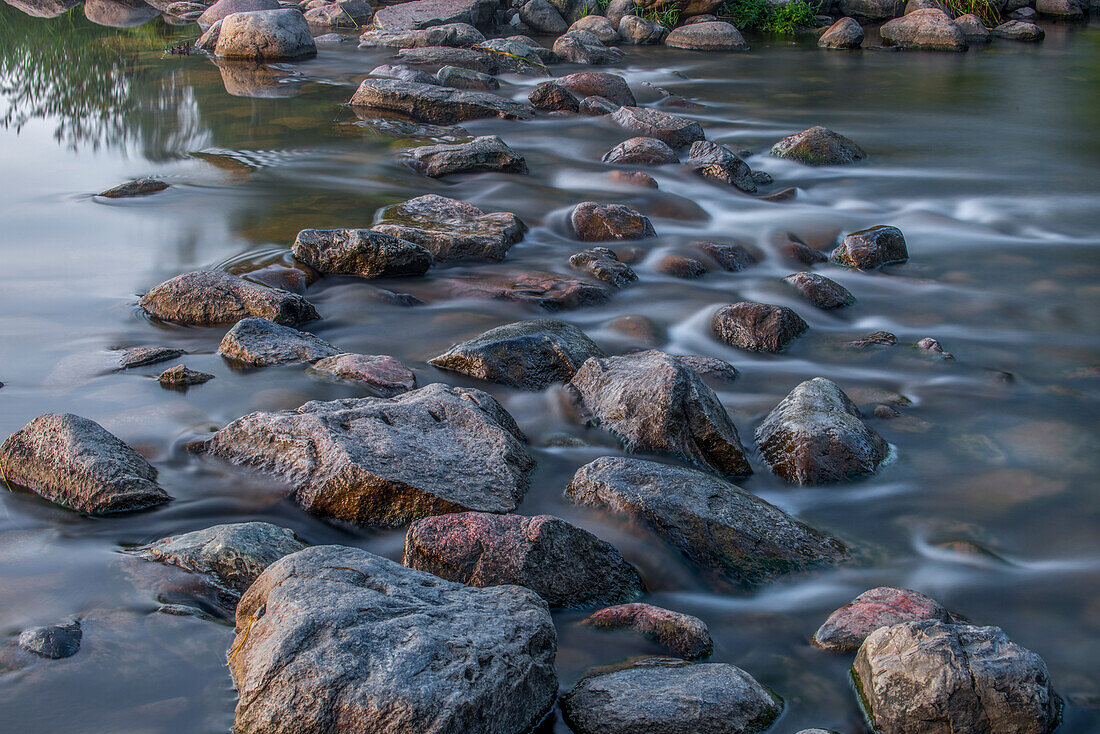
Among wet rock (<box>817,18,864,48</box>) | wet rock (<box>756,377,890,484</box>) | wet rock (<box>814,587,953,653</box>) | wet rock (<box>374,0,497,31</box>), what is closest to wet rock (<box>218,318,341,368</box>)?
wet rock (<box>756,377,890,484</box>)

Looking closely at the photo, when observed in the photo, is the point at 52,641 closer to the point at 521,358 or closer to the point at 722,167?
the point at 521,358

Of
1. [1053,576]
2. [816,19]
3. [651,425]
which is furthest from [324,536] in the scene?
[816,19]

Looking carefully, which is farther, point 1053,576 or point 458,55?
point 458,55

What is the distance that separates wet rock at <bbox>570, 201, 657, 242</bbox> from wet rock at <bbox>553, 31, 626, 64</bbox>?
9.03 meters

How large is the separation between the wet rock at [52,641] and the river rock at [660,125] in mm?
8082

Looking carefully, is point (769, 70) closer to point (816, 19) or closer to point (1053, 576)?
point (816, 19)

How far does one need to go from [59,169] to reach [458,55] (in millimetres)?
6754

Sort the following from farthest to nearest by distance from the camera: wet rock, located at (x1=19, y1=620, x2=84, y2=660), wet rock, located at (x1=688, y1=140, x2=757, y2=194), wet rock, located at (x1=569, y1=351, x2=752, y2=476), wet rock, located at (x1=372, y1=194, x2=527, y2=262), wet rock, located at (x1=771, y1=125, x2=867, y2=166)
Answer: wet rock, located at (x1=771, y1=125, x2=867, y2=166) < wet rock, located at (x1=688, y1=140, x2=757, y2=194) < wet rock, located at (x1=372, y1=194, x2=527, y2=262) < wet rock, located at (x1=569, y1=351, x2=752, y2=476) < wet rock, located at (x1=19, y1=620, x2=84, y2=660)

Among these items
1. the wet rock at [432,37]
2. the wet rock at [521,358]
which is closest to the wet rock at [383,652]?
the wet rock at [521,358]

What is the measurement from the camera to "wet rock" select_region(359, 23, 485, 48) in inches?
594

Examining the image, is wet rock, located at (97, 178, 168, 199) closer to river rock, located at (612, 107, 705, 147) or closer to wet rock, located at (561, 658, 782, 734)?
river rock, located at (612, 107, 705, 147)

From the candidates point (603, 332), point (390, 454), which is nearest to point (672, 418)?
point (390, 454)

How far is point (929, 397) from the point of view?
472 centimetres

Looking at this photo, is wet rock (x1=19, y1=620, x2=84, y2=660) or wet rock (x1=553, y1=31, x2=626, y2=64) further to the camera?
wet rock (x1=553, y1=31, x2=626, y2=64)
